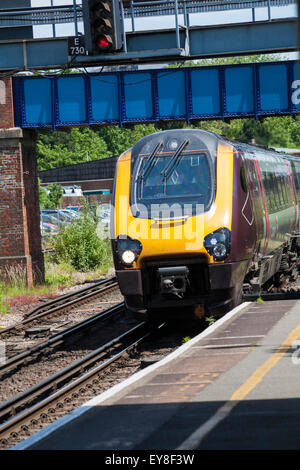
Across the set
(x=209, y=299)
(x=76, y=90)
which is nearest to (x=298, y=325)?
(x=209, y=299)

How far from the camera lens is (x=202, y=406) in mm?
7152

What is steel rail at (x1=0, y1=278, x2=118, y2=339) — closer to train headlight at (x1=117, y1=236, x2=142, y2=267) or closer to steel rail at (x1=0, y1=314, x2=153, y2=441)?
steel rail at (x1=0, y1=314, x2=153, y2=441)

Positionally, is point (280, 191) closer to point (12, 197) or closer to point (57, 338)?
point (57, 338)

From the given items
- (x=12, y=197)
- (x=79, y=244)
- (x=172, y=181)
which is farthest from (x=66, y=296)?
(x=172, y=181)

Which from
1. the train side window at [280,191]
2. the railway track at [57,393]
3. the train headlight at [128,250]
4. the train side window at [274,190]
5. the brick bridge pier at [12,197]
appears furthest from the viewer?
the brick bridge pier at [12,197]

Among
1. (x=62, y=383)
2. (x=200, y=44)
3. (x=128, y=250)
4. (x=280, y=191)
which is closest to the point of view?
(x=62, y=383)

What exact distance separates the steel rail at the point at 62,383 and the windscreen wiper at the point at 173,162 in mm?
3028

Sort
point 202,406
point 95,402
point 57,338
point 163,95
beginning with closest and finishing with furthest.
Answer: point 202,406, point 95,402, point 57,338, point 163,95

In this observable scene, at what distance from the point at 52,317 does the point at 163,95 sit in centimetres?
901

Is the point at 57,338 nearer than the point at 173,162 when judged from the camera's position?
No

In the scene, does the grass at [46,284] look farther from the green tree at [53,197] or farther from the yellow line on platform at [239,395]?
the green tree at [53,197]

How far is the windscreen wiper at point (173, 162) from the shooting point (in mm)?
13617

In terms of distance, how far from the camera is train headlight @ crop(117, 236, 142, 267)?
42.8 feet

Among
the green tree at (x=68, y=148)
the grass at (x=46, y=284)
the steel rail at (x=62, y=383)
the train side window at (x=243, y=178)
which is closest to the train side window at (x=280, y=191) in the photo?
the train side window at (x=243, y=178)
